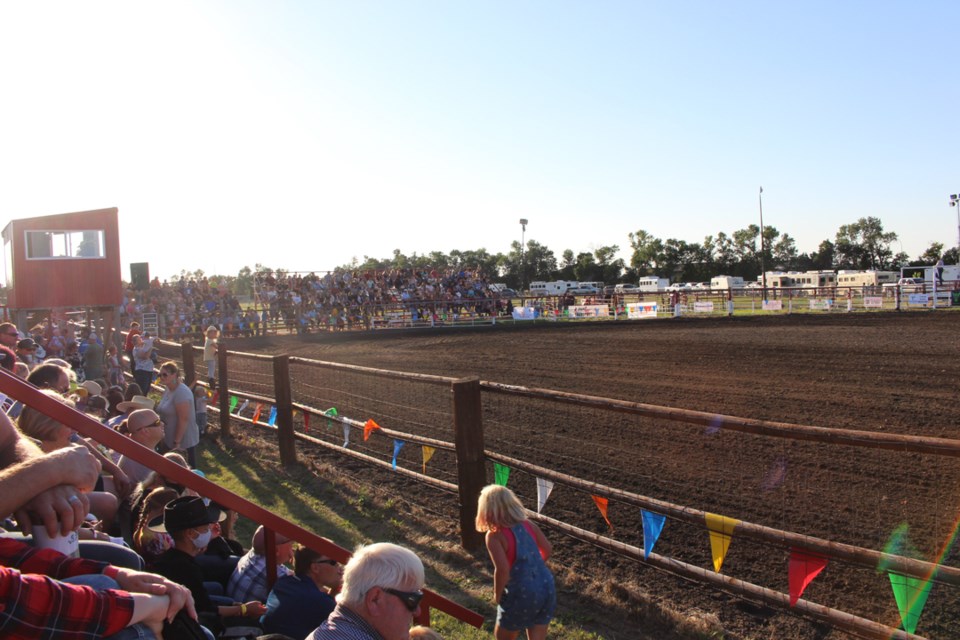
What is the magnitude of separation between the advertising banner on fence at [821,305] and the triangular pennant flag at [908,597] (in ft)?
95.9

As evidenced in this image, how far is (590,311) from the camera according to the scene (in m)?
33.9

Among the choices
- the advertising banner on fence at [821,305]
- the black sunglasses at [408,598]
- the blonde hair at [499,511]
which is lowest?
the blonde hair at [499,511]

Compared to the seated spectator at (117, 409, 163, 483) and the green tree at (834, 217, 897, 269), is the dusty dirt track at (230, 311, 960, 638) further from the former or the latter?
the green tree at (834, 217, 897, 269)

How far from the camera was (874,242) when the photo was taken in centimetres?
10438

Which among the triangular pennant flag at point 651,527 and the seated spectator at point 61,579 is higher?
the seated spectator at point 61,579

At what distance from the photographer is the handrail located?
2.23 metres

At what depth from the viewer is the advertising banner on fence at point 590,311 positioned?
33.6m

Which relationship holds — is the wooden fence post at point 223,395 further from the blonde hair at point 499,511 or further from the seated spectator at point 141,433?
the blonde hair at point 499,511

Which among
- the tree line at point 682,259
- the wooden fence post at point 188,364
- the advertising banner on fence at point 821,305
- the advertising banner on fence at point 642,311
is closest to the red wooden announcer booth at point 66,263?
the wooden fence post at point 188,364

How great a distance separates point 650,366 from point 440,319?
1850cm

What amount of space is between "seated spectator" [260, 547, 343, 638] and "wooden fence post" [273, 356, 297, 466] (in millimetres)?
5784

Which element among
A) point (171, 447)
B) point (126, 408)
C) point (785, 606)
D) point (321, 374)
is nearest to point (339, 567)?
point (785, 606)

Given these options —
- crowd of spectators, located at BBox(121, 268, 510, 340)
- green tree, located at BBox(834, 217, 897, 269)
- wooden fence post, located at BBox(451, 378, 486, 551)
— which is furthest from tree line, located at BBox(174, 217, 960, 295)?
wooden fence post, located at BBox(451, 378, 486, 551)

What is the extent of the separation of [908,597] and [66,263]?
2149cm
